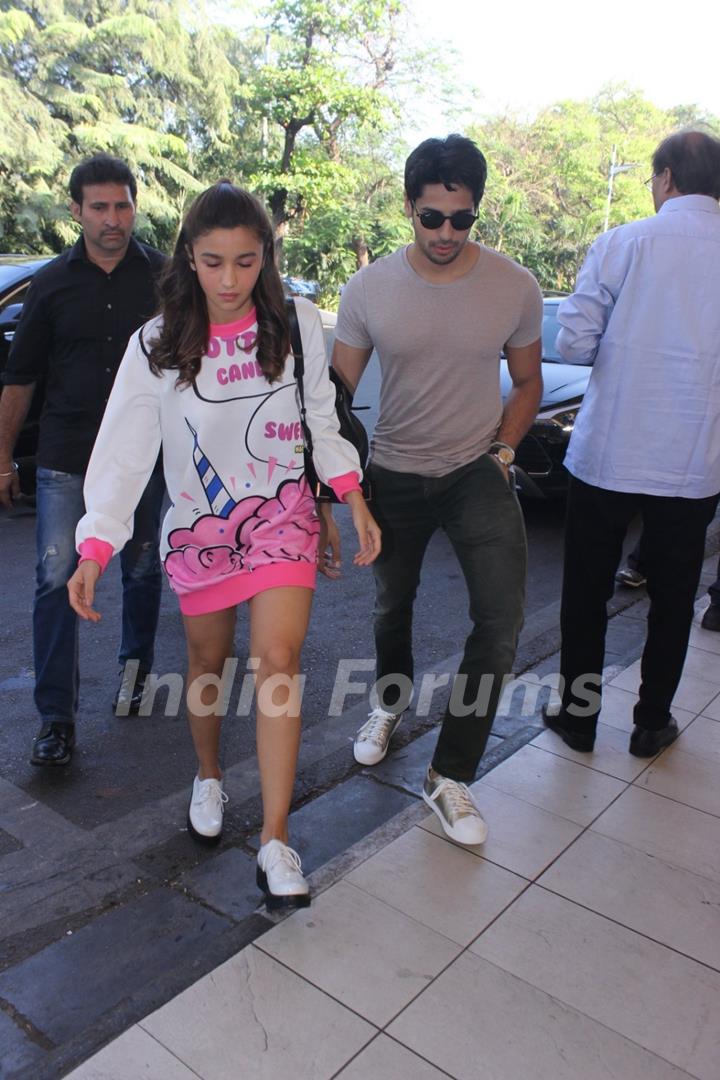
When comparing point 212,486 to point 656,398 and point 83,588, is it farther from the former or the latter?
point 656,398

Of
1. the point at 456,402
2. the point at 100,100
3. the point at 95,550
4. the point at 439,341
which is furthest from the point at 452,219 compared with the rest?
the point at 100,100

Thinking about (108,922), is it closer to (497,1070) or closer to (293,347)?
(497,1070)

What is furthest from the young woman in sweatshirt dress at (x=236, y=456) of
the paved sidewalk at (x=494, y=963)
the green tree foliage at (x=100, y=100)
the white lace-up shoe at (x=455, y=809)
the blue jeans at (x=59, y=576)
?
the green tree foliage at (x=100, y=100)

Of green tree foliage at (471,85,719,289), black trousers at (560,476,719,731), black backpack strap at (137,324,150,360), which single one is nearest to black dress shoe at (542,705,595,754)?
black trousers at (560,476,719,731)

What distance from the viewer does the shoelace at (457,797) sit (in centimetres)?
285

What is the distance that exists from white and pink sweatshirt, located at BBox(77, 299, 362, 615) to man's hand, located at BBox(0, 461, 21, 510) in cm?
107

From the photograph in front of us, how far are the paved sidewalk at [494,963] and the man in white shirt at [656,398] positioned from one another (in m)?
0.69

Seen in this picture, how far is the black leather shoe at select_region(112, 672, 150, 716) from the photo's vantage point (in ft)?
12.3

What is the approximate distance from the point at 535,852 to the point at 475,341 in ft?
5.17

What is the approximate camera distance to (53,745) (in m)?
3.31

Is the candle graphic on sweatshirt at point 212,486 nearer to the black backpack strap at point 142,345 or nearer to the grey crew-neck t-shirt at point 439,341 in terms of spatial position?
the black backpack strap at point 142,345

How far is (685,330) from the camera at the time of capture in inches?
118

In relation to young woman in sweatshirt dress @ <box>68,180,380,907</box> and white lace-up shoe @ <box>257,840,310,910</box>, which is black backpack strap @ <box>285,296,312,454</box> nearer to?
young woman in sweatshirt dress @ <box>68,180,380,907</box>

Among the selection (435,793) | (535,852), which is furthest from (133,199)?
(535,852)
